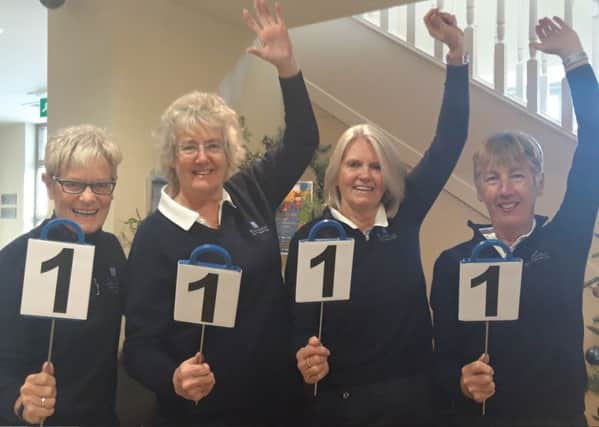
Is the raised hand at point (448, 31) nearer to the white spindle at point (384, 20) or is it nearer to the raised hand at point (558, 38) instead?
the raised hand at point (558, 38)

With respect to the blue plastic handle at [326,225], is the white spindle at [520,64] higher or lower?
higher

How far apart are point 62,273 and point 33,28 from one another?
9.31 feet

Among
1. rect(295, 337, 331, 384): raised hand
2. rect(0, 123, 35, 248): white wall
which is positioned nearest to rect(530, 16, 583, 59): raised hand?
rect(295, 337, 331, 384): raised hand

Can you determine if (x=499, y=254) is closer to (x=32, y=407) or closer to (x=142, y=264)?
(x=142, y=264)

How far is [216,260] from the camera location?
1452 mm

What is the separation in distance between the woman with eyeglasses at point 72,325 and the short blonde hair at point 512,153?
95 cm

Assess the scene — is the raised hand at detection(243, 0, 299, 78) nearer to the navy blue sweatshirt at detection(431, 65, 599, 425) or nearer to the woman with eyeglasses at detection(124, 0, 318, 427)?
the woman with eyeglasses at detection(124, 0, 318, 427)

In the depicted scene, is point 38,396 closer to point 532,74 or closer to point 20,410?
point 20,410

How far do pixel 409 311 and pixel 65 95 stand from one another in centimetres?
191

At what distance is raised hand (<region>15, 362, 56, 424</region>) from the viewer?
122cm

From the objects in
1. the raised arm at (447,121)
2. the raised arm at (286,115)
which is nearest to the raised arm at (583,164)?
the raised arm at (447,121)

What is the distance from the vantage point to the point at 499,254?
1.42 metres

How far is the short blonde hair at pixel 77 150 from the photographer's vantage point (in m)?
1.40

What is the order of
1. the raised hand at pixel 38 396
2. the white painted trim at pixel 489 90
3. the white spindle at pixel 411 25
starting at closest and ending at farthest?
the raised hand at pixel 38 396 → the white painted trim at pixel 489 90 → the white spindle at pixel 411 25
